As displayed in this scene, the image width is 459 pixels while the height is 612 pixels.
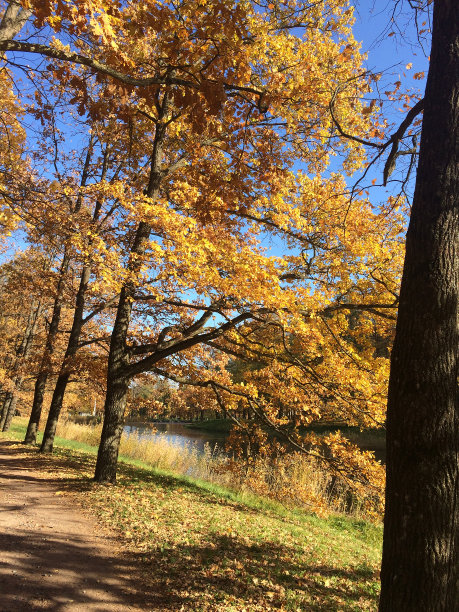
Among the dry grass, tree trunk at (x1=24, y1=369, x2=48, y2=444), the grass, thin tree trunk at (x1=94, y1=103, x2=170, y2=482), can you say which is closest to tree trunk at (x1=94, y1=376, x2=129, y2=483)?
thin tree trunk at (x1=94, y1=103, x2=170, y2=482)

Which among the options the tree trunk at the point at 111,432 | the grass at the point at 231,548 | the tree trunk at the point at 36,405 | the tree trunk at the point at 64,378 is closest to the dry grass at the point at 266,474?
the grass at the point at 231,548

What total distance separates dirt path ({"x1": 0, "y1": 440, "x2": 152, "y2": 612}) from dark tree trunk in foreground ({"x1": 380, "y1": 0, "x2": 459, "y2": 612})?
2797mm

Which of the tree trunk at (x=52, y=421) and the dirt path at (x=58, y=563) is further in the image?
the tree trunk at (x=52, y=421)

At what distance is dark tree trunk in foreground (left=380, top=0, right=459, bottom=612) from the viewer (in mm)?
2213

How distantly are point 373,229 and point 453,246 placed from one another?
21.1 feet

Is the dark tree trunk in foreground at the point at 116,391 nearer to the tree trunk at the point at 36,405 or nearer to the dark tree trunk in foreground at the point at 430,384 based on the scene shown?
the tree trunk at the point at 36,405

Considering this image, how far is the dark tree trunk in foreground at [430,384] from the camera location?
2.21m

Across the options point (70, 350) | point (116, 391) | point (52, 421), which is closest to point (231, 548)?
point (116, 391)

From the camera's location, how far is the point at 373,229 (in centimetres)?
865

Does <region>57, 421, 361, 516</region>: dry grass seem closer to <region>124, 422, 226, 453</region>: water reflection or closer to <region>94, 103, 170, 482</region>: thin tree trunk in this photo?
<region>124, 422, 226, 453</region>: water reflection

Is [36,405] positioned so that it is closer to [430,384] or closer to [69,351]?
[69,351]

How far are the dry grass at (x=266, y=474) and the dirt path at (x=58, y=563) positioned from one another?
488cm

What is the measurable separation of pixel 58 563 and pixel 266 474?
28.4 feet

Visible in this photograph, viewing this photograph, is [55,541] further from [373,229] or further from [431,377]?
[373,229]
